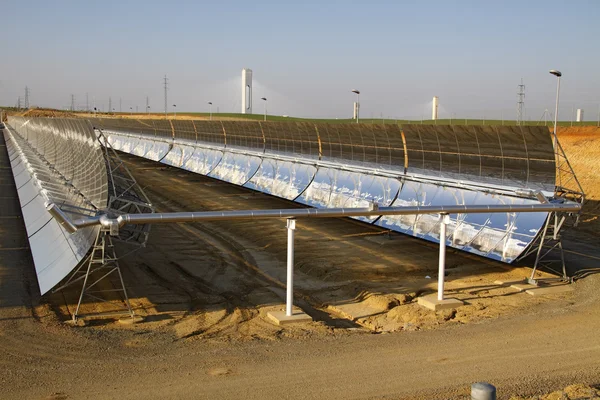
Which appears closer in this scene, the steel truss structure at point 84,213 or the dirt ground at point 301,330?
the dirt ground at point 301,330

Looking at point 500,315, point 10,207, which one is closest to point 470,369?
point 500,315

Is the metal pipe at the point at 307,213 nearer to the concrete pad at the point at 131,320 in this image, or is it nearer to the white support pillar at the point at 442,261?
the white support pillar at the point at 442,261

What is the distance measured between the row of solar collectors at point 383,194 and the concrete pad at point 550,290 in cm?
131

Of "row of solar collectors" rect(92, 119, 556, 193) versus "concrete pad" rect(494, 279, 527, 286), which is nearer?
"concrete pad" rect(494, 279, 527, 286)

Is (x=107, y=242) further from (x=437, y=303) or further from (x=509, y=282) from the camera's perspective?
(x=509, y=282)

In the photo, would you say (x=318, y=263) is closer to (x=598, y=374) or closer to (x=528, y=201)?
(x=528, y=201)

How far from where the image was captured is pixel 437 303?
10.8 metres

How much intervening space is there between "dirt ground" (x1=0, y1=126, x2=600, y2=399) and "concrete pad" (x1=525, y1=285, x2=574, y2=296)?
20 centimetres

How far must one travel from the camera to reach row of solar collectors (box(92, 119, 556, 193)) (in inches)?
590

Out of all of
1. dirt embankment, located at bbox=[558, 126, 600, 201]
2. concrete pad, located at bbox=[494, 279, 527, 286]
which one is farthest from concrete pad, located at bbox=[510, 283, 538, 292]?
dirt embankment, located at bbox=[558, 126, 600, 201]

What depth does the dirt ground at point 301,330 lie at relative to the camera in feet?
23.4

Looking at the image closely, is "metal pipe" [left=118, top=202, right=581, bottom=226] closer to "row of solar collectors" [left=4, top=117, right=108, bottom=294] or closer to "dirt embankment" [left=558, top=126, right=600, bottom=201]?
"row of solar collectors" [left=4, top=117, right=108, bottom=294]

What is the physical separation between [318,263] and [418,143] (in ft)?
21.1

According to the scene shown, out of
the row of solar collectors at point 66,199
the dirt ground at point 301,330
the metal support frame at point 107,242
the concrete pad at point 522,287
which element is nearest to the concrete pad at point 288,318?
the dirt ground at point 301,330
